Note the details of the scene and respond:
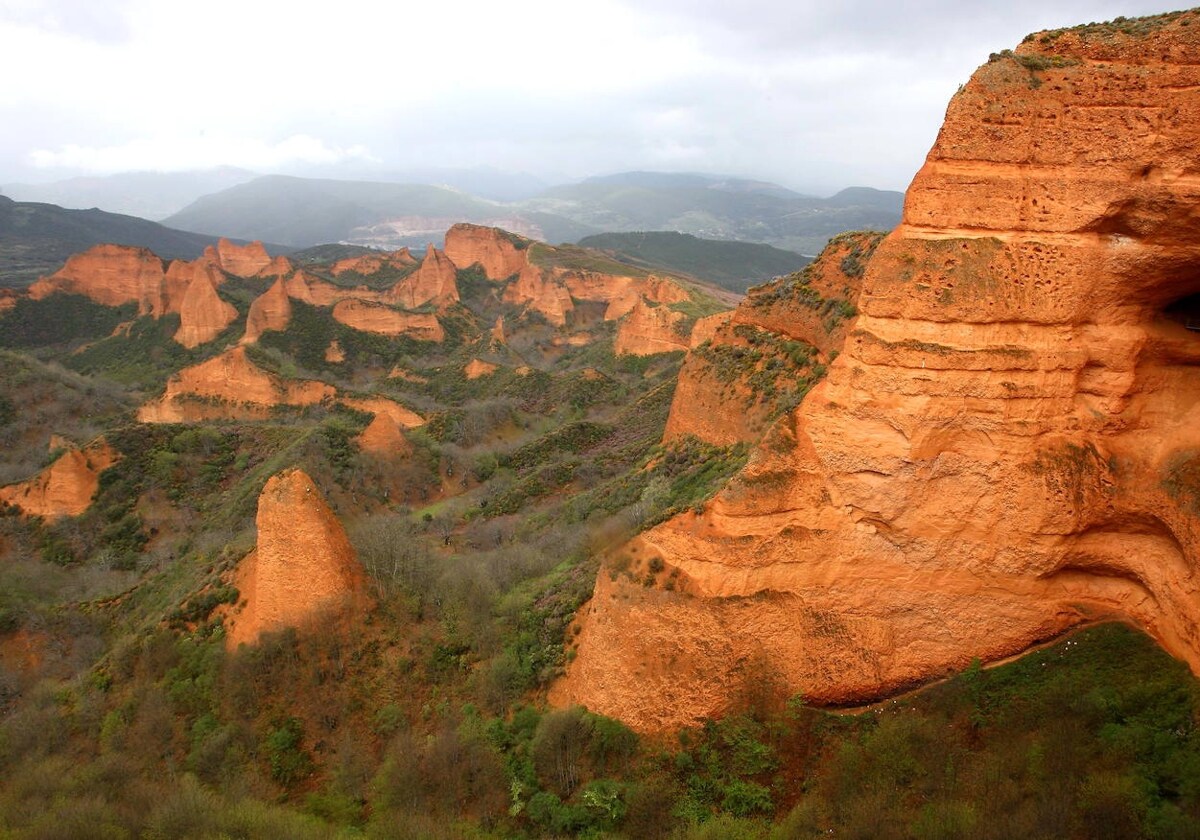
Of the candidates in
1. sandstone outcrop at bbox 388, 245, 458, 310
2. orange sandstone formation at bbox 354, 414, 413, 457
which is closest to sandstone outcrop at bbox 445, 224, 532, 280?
sandstone outcrop at bbox 388, 245, 458, 310

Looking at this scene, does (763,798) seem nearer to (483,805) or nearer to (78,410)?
(483,805)

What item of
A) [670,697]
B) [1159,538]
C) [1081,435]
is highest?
[1081,435]

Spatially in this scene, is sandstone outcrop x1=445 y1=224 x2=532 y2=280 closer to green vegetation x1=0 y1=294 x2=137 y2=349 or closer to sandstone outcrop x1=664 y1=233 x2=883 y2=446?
green vegetation x1=0 y1=294 x2=137 y2=349

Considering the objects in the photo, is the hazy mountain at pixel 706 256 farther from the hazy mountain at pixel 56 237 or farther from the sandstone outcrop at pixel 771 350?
the sandstone outcrop at pixel 771 350

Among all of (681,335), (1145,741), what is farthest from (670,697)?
(681,335)

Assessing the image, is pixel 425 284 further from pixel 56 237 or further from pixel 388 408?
pixel 56 237

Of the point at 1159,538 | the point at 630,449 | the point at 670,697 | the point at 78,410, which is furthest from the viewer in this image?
the point at 78,410

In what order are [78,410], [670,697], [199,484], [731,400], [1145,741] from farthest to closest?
[78,410], [199,484], [731,400], [670,697], [1145,741]
